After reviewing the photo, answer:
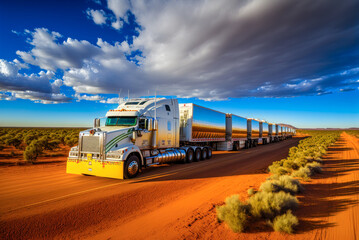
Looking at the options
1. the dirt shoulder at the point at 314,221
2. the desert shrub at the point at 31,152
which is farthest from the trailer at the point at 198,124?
the desert shrub at the point at 31,152

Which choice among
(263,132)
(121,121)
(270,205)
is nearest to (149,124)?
(121,121)

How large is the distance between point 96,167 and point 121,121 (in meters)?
2.75

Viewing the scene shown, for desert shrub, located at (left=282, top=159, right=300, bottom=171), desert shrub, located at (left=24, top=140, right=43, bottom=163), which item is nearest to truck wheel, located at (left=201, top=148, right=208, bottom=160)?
desert shrub, located at (left=282, top=159, right=300, bottom=171)

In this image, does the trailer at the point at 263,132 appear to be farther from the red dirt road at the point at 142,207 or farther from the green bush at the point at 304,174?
the green bush at the point at 304,174

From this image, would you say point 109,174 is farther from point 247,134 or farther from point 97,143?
point 247,134

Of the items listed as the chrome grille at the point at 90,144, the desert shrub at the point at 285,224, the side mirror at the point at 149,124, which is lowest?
the desert shrub at the point at 285,224

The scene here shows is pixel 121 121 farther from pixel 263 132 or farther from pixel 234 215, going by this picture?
pixel 263 132

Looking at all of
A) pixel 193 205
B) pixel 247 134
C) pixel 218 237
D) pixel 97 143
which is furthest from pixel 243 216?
pixel 247 134

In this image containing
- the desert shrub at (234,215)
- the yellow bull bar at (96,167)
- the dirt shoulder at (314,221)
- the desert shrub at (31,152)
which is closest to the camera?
the dirt shoulder at (314,221)

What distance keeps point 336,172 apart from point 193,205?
9.11 m

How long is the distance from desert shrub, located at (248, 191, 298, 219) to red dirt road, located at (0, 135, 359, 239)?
367mm

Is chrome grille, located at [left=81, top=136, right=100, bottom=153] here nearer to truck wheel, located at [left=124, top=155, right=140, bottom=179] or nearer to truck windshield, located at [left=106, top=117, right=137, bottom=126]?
truck wheel, located at [left=124, top=155, right=140, bottom=179]

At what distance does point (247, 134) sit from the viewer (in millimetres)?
28344

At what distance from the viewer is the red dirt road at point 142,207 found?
166 inches
